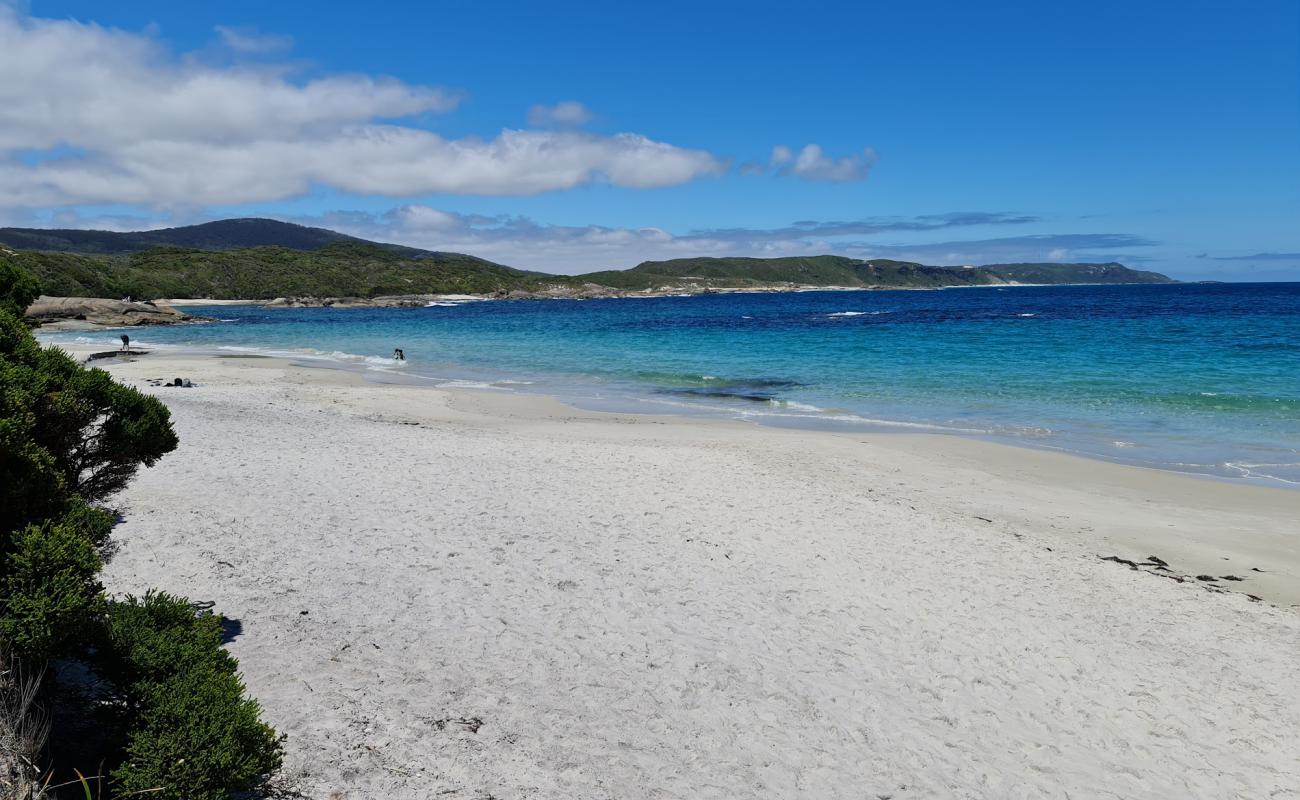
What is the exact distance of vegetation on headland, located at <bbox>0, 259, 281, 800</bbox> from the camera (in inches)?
151

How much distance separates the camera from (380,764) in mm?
4805

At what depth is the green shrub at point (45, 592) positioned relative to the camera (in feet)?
12.6

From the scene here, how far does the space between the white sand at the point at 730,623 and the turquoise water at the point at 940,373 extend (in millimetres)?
5807

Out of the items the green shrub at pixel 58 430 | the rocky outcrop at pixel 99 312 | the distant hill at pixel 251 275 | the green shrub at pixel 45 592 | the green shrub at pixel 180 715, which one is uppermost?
the distant hill at pixel 251 275

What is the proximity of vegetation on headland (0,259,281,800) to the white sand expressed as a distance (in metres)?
0.84

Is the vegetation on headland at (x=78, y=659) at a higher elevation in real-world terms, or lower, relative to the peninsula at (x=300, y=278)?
lower

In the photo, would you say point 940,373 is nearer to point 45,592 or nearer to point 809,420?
point 809,420

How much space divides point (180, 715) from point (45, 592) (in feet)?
3.04

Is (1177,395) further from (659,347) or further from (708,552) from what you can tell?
(659,347)

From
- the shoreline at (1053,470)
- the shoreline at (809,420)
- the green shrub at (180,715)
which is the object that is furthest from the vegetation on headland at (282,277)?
the green shrub at (180,715)

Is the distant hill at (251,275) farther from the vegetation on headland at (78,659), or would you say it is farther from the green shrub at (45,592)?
the green shrub at (45,592)

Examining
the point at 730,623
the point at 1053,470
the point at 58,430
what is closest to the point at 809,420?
the point at 1053,470

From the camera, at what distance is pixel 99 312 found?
62844 millimetres

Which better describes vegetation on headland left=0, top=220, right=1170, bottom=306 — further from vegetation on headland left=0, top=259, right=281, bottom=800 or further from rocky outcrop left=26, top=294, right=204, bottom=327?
vegetation on headland left=0, top=259, right=281, bottom=800
